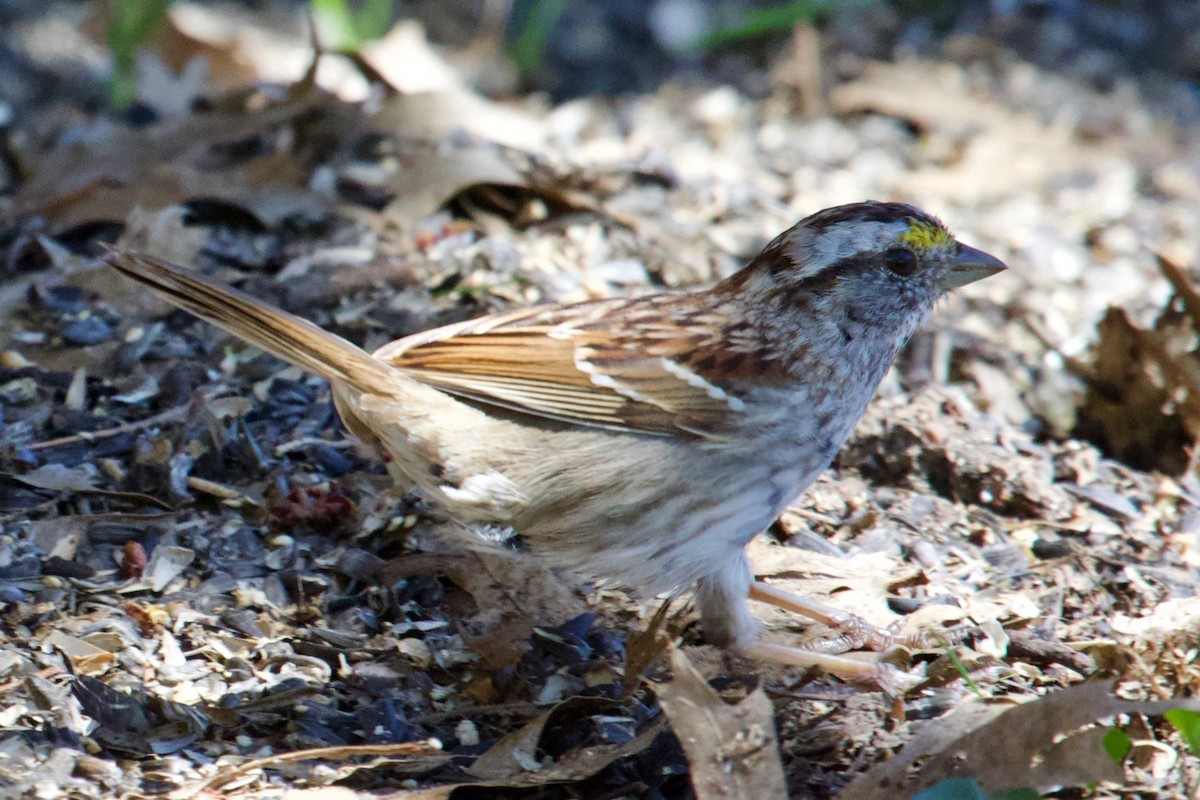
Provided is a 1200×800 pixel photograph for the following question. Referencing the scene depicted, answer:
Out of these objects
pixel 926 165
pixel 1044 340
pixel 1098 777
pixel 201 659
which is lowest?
pixel 201 659

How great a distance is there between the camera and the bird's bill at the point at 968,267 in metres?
3.57

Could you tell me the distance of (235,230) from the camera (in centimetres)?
479

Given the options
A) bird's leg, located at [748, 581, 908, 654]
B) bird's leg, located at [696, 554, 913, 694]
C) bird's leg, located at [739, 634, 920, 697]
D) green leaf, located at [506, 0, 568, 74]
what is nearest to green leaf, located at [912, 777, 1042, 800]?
bird's leg, located at [739, 634, 920, 697]

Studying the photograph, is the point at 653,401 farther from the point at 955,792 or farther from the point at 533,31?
the point at 533,31

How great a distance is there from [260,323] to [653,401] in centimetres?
93

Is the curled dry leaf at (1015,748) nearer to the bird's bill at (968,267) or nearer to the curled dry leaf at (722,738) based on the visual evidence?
the curled dry leaf at (722,738)

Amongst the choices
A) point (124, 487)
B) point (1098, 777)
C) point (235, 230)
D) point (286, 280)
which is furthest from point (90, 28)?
point (1098, 777)

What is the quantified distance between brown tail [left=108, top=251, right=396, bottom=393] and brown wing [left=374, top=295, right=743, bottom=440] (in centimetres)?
11

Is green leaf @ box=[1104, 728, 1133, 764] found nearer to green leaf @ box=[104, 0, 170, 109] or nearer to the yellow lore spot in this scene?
the yellow lore spot

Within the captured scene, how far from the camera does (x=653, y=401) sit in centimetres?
Result: 327

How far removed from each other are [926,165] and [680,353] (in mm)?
3073

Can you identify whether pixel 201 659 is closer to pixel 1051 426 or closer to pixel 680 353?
pixel 680 353

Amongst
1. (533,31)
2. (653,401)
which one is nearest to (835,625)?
(653,401)

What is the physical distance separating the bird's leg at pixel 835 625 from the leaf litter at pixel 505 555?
59mm
